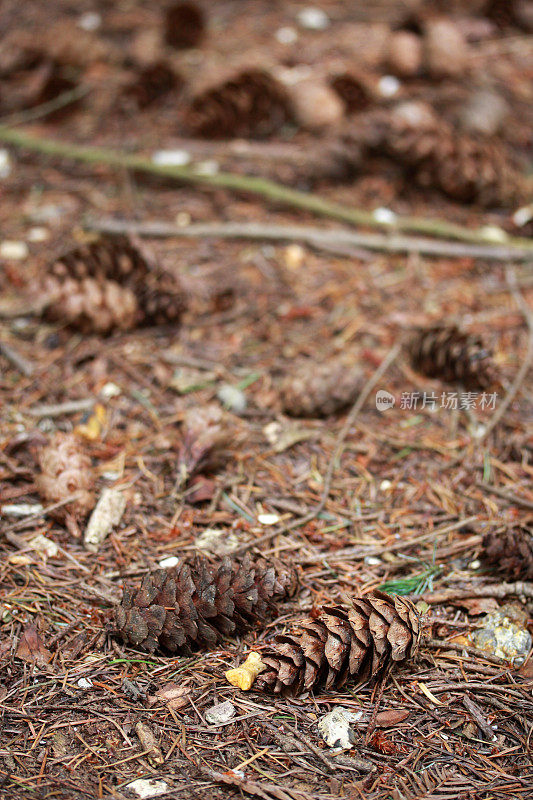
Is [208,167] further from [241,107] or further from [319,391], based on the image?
[319,391]

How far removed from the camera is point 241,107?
125 inches

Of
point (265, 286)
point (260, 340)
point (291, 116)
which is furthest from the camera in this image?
point (291, 116)

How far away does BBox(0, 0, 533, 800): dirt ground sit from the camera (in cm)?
114

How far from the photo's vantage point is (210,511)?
164cm

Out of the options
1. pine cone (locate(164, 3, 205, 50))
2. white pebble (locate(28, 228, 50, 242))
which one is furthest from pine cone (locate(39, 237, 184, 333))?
pine cone (locate(164, 3, 205, 50))

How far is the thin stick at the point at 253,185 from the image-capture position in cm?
274

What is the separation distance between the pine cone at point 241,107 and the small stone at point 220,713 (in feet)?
9.13

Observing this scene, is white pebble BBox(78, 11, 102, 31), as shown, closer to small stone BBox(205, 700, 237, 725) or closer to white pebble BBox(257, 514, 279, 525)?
white pebble BBox(257, 514, 279, 525)

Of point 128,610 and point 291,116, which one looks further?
point 291,116

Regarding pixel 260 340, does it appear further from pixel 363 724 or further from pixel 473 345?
pixel 363 724

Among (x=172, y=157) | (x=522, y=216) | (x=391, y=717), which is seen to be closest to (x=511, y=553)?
(x=391, y=717)

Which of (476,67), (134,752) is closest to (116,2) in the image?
(476,67)

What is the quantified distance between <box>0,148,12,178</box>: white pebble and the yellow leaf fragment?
2.62m

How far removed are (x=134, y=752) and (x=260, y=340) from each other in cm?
145
